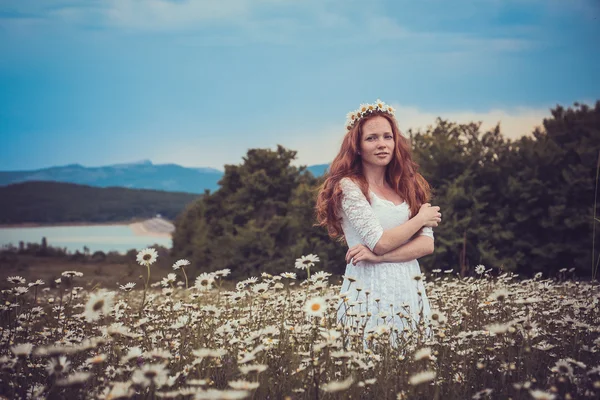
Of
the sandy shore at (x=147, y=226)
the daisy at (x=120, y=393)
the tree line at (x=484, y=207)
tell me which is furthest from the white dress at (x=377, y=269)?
the sandy shore at (x=147, y=226)

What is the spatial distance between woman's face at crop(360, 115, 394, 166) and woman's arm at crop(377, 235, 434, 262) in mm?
765

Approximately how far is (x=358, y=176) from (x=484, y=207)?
64.1ft

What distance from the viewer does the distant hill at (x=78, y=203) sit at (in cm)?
4767

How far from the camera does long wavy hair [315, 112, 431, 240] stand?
4688mm

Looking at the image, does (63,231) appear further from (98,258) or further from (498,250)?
(498,250)

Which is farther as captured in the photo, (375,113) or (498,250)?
(498,250)

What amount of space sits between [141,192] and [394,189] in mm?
80701

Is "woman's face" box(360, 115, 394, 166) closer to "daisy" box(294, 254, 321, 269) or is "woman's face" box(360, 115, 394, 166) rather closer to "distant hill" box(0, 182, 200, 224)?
"daisy" box(294, 254, 321, 269)

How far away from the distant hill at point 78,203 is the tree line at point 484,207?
38.9 feet

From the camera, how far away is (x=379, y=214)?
451 centimetres

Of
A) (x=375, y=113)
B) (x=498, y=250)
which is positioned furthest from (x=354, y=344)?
(x=498, y=250)

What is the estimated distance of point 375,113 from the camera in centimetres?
481

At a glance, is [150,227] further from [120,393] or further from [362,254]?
[120,393]

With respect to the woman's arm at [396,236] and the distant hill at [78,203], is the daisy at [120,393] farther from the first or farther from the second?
the distant hill at [78,203]
